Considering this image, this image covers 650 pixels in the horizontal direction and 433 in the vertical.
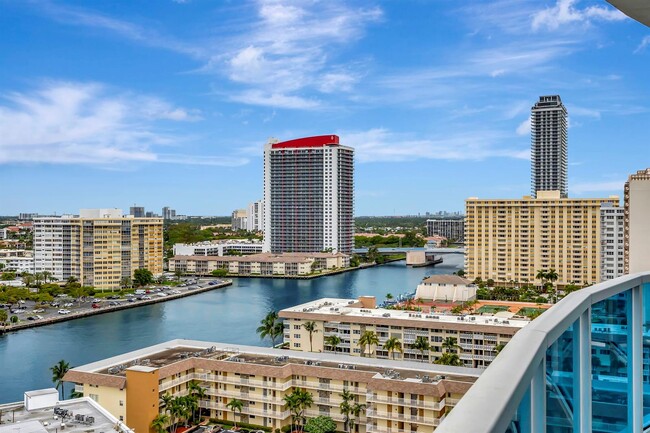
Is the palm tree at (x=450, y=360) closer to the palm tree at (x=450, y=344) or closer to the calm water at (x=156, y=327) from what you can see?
the palm tree at (x=450, y=344)

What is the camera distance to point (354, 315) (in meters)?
5.89

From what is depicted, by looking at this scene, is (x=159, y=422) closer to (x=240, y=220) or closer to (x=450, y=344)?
(x=450, y=344)

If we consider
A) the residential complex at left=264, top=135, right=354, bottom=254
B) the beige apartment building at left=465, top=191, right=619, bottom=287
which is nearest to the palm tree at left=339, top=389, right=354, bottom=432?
the beige apartment building at left=465, top=191, right=619, bottom=287

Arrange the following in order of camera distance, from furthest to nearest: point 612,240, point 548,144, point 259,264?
point 548,144, point 259,264, point 612,240

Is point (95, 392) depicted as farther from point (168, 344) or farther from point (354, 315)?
point (354, 315)

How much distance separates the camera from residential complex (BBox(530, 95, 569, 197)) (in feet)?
64.4

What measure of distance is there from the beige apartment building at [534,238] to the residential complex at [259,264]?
3.82 metres

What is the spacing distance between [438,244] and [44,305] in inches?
595

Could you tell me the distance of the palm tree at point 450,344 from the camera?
5.36 m

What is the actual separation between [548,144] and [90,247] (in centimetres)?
1432

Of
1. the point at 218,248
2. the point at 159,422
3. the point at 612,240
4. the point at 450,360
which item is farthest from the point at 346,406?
the point at 218,248

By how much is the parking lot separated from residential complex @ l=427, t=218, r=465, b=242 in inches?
677

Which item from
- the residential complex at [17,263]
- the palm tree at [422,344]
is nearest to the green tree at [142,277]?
the residential complex at [17,263]

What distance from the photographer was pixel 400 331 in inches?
225
